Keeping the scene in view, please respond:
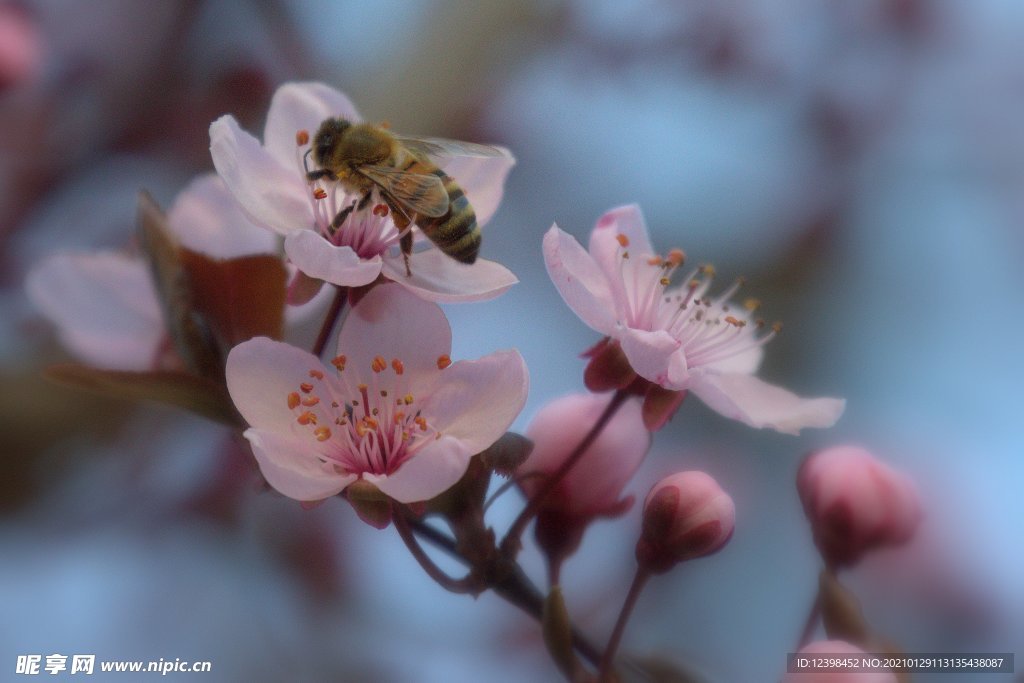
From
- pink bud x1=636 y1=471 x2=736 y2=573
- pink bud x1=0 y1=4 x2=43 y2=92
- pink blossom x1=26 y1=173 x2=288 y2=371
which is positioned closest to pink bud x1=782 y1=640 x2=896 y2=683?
pink bud x1=636 y1=471 x2=736 y2=573

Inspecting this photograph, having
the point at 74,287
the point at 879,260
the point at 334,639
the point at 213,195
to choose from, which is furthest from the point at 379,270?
the point at 879,260

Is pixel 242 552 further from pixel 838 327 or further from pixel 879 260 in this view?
pixel 879 260

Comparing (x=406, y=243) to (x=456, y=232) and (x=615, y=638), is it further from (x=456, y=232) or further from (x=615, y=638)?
(x=615, y=638)

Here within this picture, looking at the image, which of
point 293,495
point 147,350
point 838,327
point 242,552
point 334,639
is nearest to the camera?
point 293,495

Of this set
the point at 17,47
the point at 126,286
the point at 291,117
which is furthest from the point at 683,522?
the point at 17,47

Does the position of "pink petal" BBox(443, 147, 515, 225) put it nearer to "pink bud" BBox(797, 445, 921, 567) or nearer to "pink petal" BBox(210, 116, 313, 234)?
"pink petal" BBox(210, 116, 313, 234)

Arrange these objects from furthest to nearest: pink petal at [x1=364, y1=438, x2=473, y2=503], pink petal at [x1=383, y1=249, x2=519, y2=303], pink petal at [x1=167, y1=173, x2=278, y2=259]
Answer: pink petal at [x1=167, y1=173, x2=278, y2=259] < pink petal at [x1=383, y1=249, x2=519, y2=303] < pink petal at [x1=364, y1=438, x2=473, y2=503]
